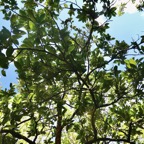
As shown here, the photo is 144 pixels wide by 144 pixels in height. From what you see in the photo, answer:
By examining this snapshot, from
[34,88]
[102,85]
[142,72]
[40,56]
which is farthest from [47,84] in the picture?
[142,72]

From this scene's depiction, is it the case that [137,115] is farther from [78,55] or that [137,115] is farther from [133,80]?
[78,55]

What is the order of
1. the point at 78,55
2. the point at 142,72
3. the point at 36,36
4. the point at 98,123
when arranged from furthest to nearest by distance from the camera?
the point at 98,123
the point at 142,72
the point at 78,55
the point at 36,36

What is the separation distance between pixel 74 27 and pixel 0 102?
3.19 meters

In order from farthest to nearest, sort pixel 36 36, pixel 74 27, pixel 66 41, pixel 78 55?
1. pixel 74 27
2. pixel 78 55
3. pixel 66 41
4. pixel 36 36

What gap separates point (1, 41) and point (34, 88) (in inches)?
74.7

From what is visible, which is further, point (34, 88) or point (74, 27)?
point (74, 27)

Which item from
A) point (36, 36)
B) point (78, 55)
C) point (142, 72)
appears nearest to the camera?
point (36, 36)

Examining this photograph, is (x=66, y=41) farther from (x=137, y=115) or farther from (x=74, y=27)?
(x=74, y=27)

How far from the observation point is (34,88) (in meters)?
4.99

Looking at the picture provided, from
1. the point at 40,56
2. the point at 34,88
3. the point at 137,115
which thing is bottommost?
the point at 137,115

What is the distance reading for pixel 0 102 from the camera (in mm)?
4875

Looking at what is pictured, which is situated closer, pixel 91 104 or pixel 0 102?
pixel 0 102

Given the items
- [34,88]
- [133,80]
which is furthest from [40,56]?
[133,80]

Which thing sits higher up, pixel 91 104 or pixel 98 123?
pixel 98 123
